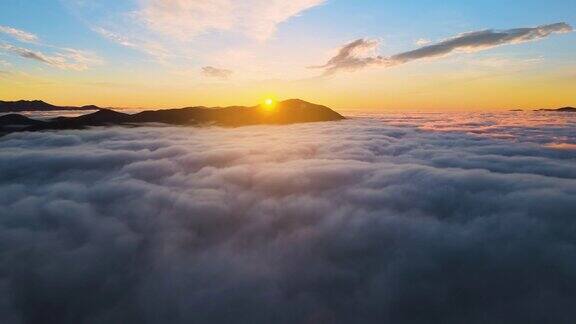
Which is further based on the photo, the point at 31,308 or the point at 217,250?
the point at 217,250

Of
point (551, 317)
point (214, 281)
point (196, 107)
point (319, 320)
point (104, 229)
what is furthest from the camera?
point (196, 107)

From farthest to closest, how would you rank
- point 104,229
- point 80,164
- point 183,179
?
point 80,164 → point 183,179 → point 104,229

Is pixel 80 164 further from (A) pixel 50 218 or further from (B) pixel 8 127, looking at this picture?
(B) pixel 8 127

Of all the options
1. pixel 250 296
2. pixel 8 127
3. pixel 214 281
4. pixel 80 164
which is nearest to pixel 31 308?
pixel 214 281

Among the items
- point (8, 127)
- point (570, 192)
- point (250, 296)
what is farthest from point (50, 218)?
point (8, 127)

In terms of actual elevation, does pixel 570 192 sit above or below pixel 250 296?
above

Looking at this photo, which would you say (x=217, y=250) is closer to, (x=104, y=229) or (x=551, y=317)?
(x=104, y=229)
